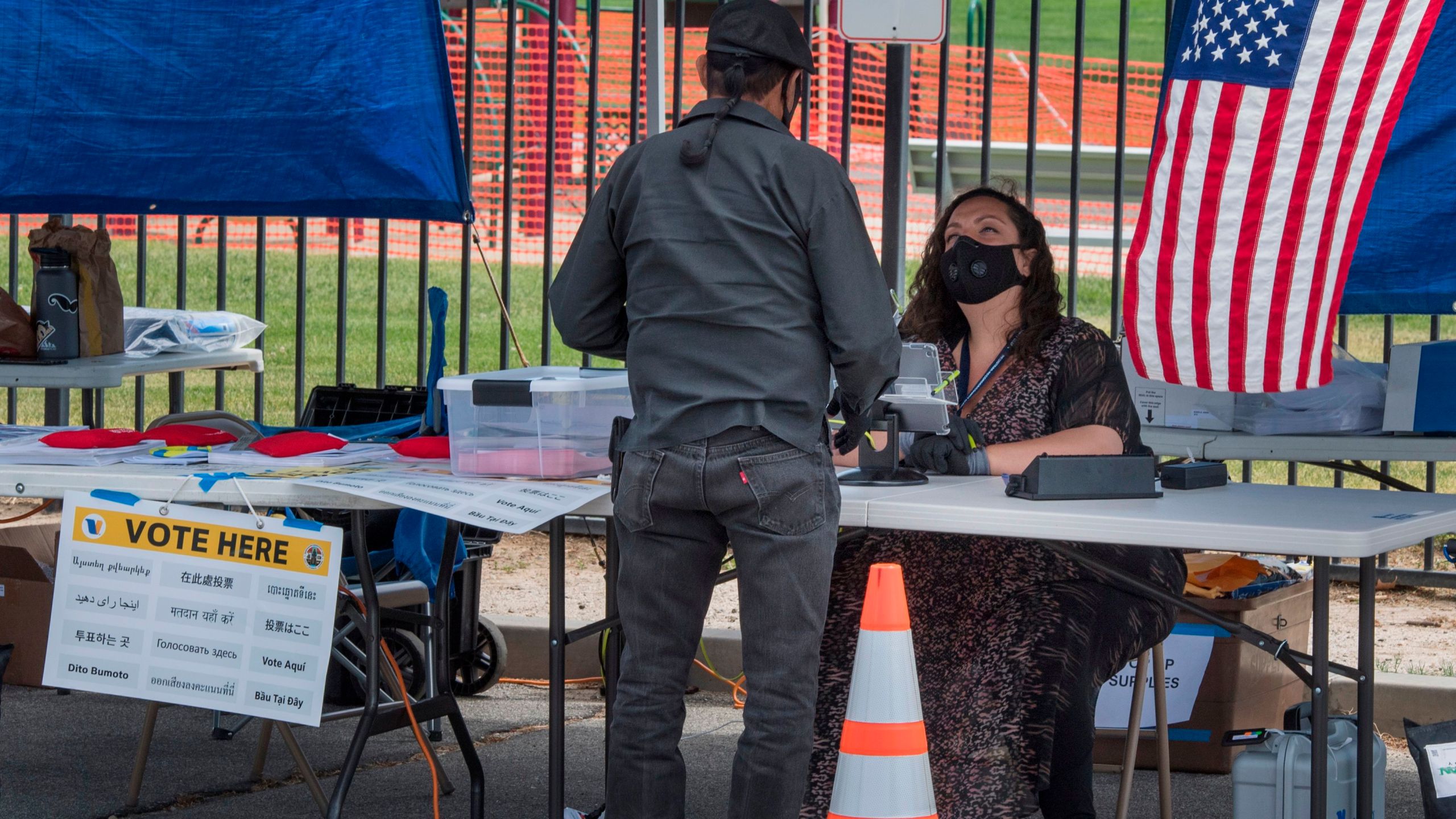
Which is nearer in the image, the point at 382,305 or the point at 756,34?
the point at 756,34

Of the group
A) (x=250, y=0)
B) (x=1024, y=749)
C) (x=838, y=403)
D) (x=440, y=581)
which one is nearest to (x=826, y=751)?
(x=1024, y=749)

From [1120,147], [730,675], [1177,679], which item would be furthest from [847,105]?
[1177,679]

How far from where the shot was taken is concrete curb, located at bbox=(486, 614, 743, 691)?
5188mm

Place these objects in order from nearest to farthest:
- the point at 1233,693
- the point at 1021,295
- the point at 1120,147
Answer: the point at 1021,295, the point at 1233,693, the point at 1120,147

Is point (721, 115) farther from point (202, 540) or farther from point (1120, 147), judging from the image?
point (1120, 147)

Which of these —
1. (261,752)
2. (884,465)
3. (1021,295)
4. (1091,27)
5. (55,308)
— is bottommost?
(261,752)

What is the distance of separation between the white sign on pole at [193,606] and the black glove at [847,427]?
37.8 inches

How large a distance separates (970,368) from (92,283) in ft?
8.83

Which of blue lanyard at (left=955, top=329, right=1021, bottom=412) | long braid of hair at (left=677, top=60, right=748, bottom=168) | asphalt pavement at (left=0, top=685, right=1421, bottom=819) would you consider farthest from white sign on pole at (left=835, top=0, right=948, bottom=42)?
asphalt pavement at (left=0, top=685, right=1421, bottom=819)

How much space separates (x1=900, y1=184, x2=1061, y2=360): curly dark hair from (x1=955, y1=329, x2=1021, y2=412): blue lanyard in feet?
0.09

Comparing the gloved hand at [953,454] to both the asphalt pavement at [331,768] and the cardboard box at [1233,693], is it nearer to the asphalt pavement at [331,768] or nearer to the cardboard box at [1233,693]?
the cardboard box at [1233,693]

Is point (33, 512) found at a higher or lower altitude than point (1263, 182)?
lower

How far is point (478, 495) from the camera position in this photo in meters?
3.13

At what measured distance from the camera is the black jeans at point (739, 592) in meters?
2.65
